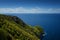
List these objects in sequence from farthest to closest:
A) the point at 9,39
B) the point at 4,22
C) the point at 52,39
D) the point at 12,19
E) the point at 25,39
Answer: the point at 52,39 < the point at 12,19 < the point at 4,22 < the point at 25,39 < the point at 9,39

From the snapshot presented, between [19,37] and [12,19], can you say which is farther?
[12,19]

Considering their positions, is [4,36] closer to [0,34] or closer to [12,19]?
[0,34]

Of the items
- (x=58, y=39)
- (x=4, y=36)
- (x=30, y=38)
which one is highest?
(x=4, y=36)

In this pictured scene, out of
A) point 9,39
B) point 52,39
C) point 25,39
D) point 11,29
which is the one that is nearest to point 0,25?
point 11,29

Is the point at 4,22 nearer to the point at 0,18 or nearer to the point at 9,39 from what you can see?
the point at 0,18

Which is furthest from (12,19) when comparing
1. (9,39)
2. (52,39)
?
Answer: (52,39)

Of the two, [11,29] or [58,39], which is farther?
→ [58,39]

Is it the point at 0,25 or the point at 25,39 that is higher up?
the point at 0,25

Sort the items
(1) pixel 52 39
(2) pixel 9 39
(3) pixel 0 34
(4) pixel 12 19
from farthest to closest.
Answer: (1) pixel 52 39 → (4) pixel 12 19 → (2) pixel 9 39 → (3) pixel 0 34

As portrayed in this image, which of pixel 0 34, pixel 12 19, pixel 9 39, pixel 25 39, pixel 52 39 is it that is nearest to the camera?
pixel 0 34
